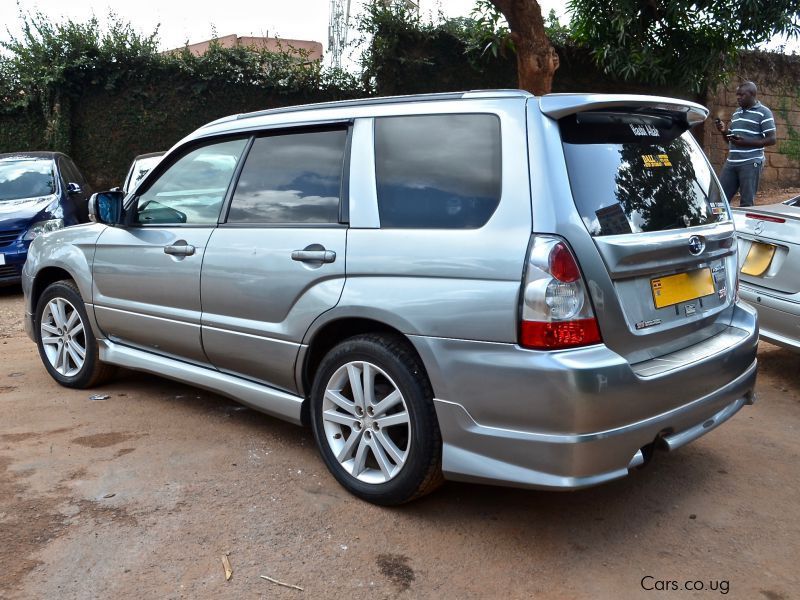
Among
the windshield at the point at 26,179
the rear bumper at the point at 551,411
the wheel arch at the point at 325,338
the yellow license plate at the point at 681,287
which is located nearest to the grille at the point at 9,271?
the windshield at the point at 26,179

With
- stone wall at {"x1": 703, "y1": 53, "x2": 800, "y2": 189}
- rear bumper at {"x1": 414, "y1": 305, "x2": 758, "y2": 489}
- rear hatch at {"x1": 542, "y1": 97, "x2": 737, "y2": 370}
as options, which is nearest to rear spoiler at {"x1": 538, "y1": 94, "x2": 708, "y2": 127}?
rear hatch at {"x1": 542, "y1": 97, "x2": 737, "y2": 370}

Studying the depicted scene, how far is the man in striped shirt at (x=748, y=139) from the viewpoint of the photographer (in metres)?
7.97

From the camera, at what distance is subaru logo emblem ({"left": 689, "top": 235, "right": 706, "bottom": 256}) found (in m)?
3.11

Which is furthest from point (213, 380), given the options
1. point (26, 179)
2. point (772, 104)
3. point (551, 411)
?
point (772, 104)

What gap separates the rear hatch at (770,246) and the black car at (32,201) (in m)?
7.41

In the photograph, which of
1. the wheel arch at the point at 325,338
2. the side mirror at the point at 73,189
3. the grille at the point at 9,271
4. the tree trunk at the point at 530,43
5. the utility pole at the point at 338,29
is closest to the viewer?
the wheel arch at the point at 325,338

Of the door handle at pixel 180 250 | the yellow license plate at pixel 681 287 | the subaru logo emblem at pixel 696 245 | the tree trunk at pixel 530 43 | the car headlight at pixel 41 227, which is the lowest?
the car headlight at pixel 41 227

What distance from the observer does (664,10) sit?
11.5 metres

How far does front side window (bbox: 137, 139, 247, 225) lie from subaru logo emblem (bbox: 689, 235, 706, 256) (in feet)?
7.59

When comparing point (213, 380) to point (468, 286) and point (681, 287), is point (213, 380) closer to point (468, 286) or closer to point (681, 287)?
point (468, 286)

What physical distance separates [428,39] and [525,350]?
37.0 ft

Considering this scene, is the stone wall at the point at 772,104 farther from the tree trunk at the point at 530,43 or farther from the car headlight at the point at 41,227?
the car headlight at the point at 41,227

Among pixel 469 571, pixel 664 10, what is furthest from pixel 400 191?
pixel 664 10

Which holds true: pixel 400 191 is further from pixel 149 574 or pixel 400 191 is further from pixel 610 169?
pixel 149 574
